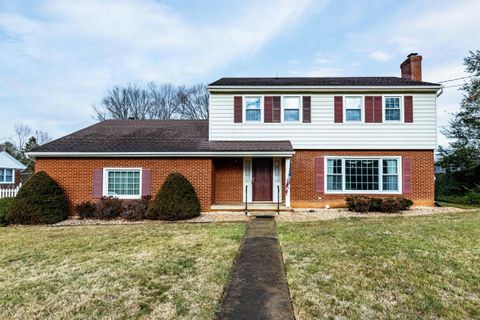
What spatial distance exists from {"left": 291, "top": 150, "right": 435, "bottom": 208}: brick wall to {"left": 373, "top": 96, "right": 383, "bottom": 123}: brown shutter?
4.77 ft

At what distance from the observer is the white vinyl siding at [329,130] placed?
40.7ft

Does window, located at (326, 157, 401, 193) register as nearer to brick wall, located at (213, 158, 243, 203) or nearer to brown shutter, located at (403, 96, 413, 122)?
brown shutter, located at (403, 96, 413, 122)

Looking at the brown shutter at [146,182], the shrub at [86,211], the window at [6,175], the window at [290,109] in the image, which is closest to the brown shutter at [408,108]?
the window at [290,109]

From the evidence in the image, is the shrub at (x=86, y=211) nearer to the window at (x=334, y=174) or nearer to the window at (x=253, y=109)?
the window at (x=253, y=109)

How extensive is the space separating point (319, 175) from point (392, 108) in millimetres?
4244

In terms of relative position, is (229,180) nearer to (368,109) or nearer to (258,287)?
(368,109)

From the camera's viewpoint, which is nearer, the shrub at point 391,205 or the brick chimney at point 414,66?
the shrub at point 391,205

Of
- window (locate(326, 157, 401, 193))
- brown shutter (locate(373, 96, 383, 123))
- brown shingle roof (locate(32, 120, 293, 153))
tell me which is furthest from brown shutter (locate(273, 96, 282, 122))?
brown shutter (locate(373, 96, 383, 123))

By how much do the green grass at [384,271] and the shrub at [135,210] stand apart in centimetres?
554

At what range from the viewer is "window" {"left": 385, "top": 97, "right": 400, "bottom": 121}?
41.1 feet

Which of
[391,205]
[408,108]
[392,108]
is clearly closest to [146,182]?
[391,205]

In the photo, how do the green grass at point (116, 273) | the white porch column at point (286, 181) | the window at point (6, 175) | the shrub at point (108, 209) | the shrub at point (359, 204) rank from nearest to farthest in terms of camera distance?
the green grass at point (116, 273)
the shrub at point (108, 209)
the shrub at point (359, 204)
the white porch column at point (286, 181)
the window at point (6, 175)


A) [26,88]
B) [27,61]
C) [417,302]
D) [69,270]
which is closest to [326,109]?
[417,302]

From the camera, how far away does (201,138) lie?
A: 523 inches
